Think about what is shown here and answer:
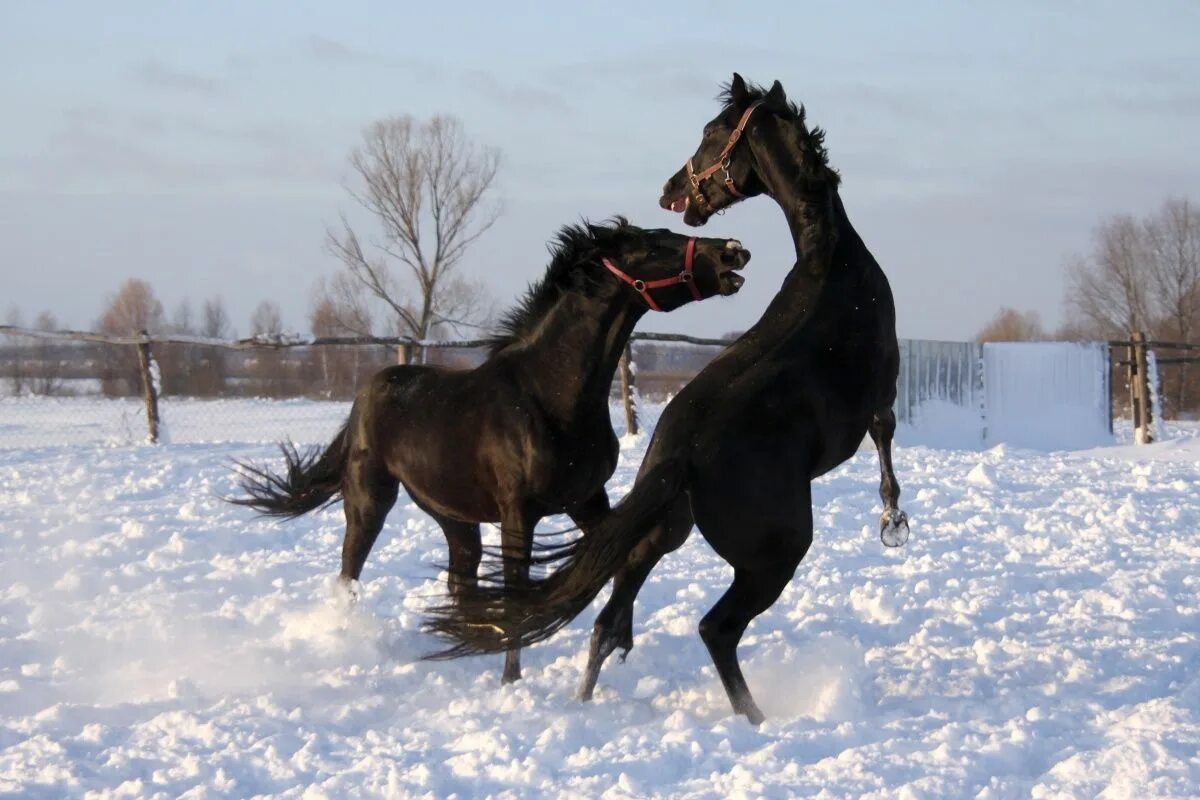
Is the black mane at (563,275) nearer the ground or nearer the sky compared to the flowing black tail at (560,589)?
nearer the sky

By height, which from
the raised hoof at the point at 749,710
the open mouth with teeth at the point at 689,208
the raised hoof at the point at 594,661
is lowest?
the raised hoof at the point at 749,710

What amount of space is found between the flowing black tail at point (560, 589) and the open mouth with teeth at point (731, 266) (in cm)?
81

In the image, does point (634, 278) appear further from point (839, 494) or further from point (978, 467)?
point (978, 467)

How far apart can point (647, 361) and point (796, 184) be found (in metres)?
13.6

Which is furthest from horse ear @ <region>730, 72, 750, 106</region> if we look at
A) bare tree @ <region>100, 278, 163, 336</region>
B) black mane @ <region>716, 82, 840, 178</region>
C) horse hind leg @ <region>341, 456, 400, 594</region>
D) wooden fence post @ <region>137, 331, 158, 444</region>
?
bare tree @ <region>100, 278, 163, 336</region>

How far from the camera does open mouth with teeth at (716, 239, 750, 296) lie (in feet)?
14.4

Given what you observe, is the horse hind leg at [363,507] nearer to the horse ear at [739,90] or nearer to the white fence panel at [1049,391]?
the horse ear at [739,90]

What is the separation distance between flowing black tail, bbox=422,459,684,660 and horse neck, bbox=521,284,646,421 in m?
0.68

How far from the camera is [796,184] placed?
4.42 metres

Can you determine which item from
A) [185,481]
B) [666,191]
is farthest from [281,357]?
[666,191]

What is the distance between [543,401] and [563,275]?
0.56 metres

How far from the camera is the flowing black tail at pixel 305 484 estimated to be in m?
5.91

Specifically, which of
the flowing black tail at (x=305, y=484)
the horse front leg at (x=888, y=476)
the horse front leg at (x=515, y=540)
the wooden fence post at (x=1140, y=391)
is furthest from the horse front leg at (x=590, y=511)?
the wooden fence post at (x=1140, y=391)

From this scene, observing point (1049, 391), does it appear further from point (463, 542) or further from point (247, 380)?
point (247, 380)
